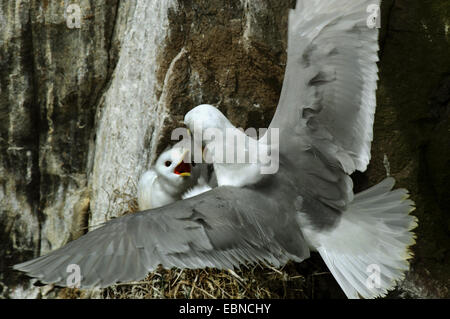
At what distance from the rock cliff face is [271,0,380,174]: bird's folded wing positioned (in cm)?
37

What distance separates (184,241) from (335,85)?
796mm

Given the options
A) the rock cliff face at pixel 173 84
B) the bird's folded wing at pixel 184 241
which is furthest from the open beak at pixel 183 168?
the bird's folded wing at pixel 184 241

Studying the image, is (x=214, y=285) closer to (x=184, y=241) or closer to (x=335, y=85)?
(x=184, y=241)

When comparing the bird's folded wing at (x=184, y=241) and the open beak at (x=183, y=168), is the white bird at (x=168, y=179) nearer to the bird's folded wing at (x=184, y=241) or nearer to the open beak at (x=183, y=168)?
the open beak at (x=183, y=168)

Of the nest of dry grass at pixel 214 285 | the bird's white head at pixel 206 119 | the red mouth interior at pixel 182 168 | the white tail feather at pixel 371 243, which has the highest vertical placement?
→ the bird's white head at pixel 206 119

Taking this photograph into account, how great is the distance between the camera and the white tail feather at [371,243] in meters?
2.05

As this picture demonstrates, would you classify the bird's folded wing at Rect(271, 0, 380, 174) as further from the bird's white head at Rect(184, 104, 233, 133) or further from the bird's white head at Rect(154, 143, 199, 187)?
the bird's white head at Rect(154, 143, 199, 187)

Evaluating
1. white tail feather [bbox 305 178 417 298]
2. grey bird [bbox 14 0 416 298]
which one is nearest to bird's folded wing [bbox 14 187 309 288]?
grey bird [bbox 14 0 416 298]

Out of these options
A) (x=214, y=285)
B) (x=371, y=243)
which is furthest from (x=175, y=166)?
(x=371, y=243)

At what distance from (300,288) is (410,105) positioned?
0.88 metres

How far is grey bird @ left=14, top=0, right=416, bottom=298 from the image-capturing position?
6.75 feet

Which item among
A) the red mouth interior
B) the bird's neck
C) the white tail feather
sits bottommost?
the white tail feather

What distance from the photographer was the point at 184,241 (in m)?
1.85

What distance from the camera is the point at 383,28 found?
249 centimetres
